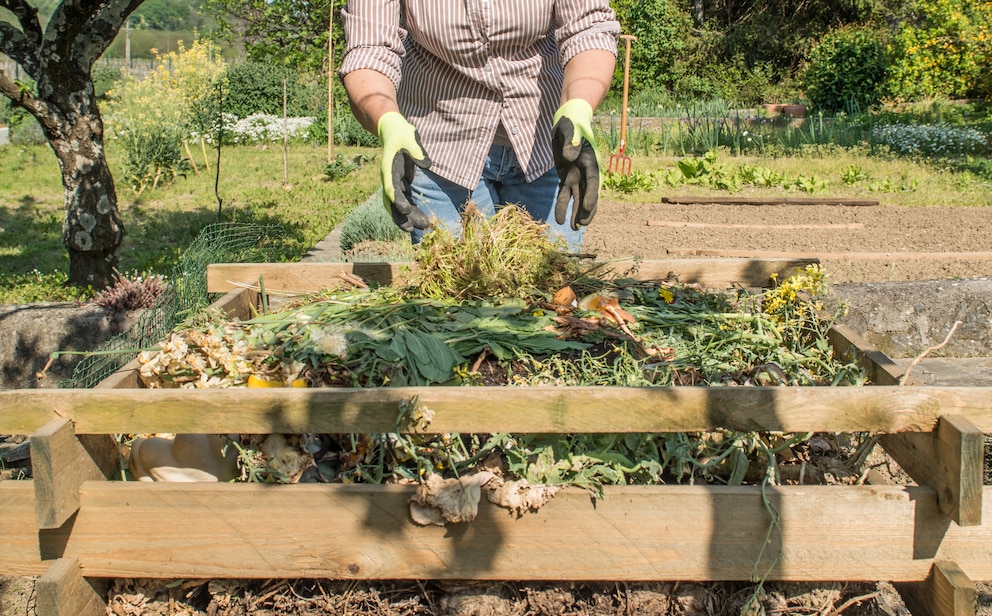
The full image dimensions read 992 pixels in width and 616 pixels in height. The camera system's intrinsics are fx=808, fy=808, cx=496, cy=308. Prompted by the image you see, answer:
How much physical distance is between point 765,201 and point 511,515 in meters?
8.14

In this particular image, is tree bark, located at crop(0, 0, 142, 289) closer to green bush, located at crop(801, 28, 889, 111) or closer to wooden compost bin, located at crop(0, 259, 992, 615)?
wooden compost bin, located at crop(0, 259, 992, 615)

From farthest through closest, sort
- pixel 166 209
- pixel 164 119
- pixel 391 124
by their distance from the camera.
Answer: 1. pixel 164 119
2. pixel 166 209
3. pixel 391 124

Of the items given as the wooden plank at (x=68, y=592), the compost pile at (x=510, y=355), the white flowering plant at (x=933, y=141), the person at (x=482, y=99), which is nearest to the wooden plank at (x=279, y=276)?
the compost pile at (x=510, y=355)

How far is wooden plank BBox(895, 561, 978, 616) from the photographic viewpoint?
168cm

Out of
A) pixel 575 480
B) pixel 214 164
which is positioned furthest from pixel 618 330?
pixel 214 164

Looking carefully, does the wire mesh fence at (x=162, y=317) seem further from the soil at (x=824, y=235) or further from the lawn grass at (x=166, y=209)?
the soil at (x=824, y=235)

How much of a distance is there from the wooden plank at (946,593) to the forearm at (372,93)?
1.98 metres

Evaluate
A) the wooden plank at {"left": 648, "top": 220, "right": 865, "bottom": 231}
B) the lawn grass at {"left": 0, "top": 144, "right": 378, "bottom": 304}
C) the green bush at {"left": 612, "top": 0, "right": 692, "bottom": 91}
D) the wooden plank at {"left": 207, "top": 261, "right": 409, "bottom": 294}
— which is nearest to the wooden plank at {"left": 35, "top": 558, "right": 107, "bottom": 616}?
the wooden plank at {"left": 207, "top": 261, "right": 409, "bottom": 294}

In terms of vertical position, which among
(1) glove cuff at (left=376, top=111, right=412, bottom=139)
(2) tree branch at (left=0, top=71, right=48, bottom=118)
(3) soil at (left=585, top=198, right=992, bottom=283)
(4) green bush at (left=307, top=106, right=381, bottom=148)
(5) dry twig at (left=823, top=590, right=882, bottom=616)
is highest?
(4) green bush at (left=307, top=106, right=381, bottom=148)

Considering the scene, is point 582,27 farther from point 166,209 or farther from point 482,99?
point 166,209

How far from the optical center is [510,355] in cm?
207

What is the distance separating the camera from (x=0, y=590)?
256cm

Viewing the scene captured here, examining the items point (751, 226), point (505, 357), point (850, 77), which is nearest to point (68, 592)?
point (505, 357)

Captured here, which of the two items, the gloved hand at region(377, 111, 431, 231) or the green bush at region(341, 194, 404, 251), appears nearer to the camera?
the gloved hand at region(377, 111, 431, 231)
